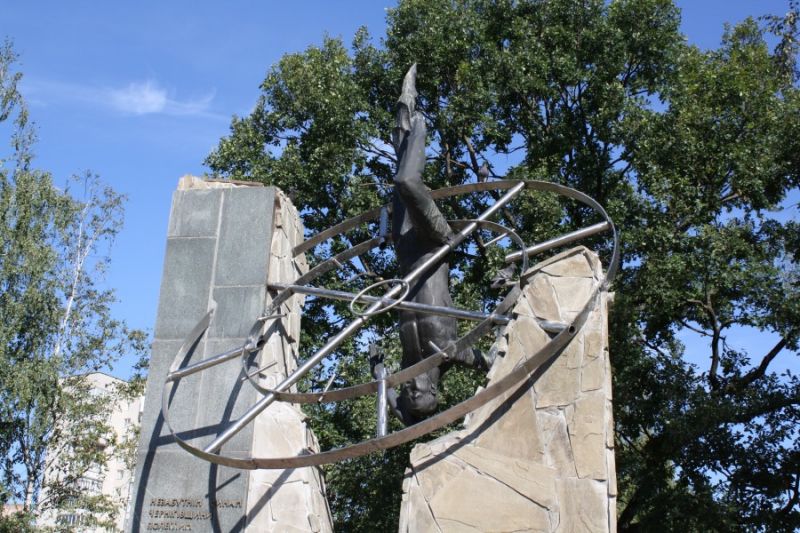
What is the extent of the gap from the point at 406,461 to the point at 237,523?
8.35 m

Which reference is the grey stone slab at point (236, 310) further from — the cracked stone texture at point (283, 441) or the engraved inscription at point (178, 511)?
the engraved inscription at point (178, 511)

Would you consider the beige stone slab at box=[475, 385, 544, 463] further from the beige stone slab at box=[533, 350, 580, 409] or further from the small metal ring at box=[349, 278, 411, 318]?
the small metal ring at box=[349, 278, 411, 318]

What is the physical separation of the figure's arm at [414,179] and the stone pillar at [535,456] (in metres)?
1.48

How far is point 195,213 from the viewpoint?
1041 centimetres

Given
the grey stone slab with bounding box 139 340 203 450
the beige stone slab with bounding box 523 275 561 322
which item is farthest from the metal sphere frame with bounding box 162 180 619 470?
the beige stone slab with bounding box 523 275 561 322

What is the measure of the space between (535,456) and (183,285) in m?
4.50

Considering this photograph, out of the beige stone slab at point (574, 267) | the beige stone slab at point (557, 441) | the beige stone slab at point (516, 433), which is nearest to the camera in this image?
the beige stone slab at point (557, 441)

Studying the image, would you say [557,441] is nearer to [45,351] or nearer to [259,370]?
[259,370]

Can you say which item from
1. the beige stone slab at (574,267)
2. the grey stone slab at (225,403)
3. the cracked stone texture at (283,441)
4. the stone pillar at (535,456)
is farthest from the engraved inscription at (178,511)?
the beige stone slab at (574,267)

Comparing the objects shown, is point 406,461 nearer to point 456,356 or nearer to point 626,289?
point 626,289

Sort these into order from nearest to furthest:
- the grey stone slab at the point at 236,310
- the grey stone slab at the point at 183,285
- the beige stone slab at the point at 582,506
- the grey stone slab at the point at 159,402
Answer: the beige stone slab at the point at 582,506
the grey stone slab at the point at 159,402
the grey stone slab at the point at 236,310
the grey stone slab at the point at 183,285

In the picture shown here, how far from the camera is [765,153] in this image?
18047mm

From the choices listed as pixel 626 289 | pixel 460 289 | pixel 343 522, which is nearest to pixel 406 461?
pixel 343 522

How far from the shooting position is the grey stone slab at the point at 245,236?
32.8ft
